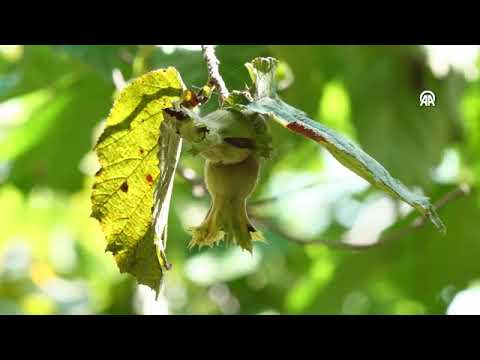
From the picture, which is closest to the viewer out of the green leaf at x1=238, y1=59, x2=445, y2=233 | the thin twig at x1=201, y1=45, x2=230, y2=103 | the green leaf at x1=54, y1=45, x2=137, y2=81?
the green leaf at x1=238, y1=59, x2=445, y2=233

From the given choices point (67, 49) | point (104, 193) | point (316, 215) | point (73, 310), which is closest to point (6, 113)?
point (67, 49)

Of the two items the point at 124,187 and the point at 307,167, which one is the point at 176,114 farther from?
the point at 307,167

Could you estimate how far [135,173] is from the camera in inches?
40.9

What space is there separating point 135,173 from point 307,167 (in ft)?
6.87

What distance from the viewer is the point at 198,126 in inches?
35.6

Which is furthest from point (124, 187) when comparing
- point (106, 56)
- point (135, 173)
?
point (106, 56)

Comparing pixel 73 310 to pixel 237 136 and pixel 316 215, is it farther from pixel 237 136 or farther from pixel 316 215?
pixel 237 136

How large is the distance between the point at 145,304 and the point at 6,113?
38.0 inches

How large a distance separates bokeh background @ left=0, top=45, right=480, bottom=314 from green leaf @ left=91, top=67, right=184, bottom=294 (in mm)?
440

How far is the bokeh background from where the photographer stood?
7.14 ft

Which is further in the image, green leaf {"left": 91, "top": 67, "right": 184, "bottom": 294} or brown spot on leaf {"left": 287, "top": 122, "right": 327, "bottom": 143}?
green leaf {"left": 91, "top": 67, "right": 184, "bottom": 294}

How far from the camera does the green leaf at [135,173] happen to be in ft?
3.34

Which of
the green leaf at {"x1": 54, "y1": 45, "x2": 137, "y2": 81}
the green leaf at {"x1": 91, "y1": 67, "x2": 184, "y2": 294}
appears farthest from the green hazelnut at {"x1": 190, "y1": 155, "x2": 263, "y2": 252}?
the green leaf at {"x1": 54, "y1": 45, "x2": 137, "y2": 81}

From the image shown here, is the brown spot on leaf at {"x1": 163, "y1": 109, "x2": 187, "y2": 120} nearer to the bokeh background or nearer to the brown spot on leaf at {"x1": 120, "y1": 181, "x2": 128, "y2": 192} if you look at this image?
the brown spot on leaf at {"x1": 120, "y1": 181, "x2": 128, "y2": 192}
